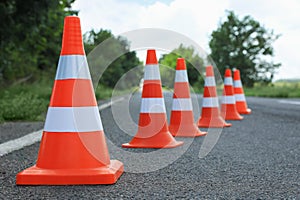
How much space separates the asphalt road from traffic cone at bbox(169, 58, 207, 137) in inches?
15.2

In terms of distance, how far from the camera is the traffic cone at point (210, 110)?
7.58 m

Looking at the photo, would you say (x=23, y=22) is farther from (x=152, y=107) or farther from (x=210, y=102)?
(x=152, y=107)

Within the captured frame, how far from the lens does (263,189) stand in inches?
121

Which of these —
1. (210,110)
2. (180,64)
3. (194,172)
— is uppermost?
(180,64)

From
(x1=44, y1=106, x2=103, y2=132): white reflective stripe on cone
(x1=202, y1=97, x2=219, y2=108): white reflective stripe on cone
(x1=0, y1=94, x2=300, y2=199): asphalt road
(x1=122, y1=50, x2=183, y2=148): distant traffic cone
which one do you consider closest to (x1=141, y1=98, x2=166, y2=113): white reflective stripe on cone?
(x1=122, y1=50, x2=183, y2=148): distant traffic cone

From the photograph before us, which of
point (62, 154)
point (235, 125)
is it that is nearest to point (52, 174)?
point (62, 154)

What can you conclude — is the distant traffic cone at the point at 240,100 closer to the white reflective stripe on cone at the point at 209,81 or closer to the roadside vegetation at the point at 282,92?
the white reflective stripe on cone at the point at 209,81

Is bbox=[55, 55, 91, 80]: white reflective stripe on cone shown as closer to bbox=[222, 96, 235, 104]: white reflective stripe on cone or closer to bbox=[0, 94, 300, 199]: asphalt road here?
bbox=[0, 94, 300, 199]: asphalt road

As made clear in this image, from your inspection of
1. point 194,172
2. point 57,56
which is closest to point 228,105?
point 194,172

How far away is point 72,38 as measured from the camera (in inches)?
146

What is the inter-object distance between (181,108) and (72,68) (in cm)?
303

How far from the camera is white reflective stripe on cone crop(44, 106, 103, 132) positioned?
3512mm

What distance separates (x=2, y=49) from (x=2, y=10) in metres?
3.06

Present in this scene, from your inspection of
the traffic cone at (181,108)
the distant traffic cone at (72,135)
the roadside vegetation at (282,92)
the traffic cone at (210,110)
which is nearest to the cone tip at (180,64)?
the traffic cone at (181,108)
